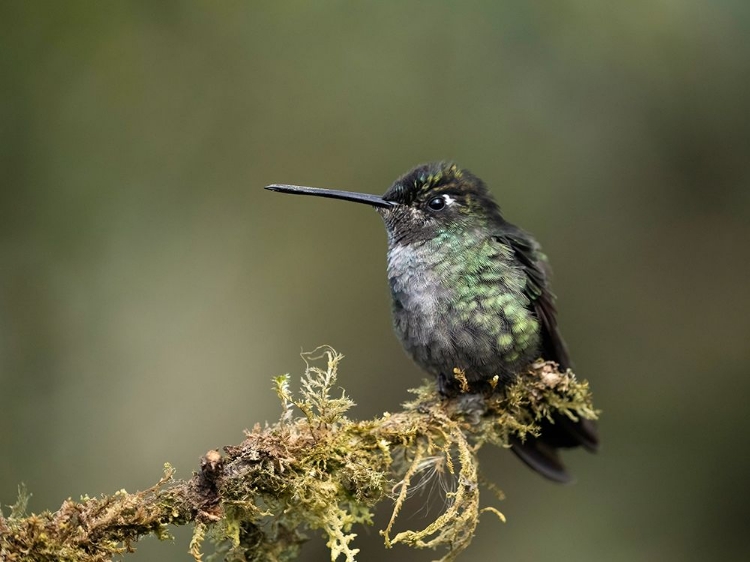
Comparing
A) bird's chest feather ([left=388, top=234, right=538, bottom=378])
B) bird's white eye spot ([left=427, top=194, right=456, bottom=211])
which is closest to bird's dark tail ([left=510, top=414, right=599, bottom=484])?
bird's chest feather ([left=388, top=234, right=538, bottom=378])

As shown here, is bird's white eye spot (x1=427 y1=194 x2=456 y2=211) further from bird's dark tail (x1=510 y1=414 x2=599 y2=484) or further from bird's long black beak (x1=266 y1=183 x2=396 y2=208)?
bird's dark tail (x1=510 y1=414 x2=599 y2=484)

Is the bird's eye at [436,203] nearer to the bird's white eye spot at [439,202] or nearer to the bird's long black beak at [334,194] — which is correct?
the bird's white eye spot at [439,202]

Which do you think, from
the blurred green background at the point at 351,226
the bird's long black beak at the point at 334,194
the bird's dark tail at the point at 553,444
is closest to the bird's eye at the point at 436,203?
the bird's long black beak at the point at 334,194

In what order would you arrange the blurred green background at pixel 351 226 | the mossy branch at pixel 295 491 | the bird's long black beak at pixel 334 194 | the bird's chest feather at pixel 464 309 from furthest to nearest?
the blurred green background at pixel 351 226, the bird's long black beak at pixel 334 194, the bird's chest feather at pixel 464 309, the mossy branch at pixel 295 491

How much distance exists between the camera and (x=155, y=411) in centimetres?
529

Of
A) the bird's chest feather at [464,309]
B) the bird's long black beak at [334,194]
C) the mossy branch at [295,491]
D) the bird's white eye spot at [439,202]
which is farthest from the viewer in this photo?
the bird's white eye spot at [439,202]

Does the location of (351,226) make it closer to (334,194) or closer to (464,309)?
(334,194)

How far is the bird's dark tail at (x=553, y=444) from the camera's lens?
358 cm

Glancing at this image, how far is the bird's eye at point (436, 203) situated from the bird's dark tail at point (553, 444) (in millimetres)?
1138

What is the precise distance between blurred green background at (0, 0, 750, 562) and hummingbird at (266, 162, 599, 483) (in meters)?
1.74

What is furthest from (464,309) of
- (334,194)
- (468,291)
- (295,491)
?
(295,491)

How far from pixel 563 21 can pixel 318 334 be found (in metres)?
2.85

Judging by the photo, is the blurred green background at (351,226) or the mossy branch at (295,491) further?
the blurred green background at (351,226)

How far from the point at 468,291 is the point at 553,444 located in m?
1.05
